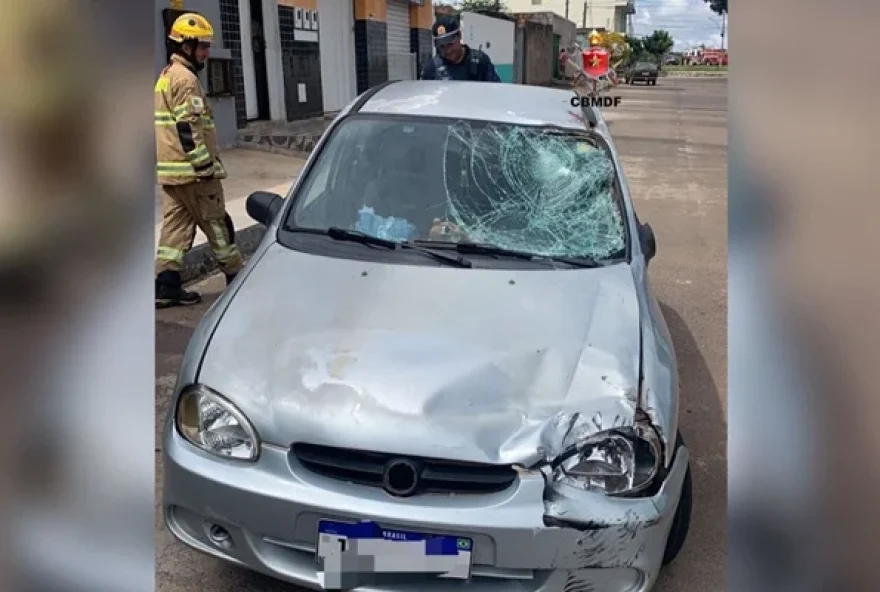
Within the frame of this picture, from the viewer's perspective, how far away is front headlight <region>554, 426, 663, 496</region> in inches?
86.0

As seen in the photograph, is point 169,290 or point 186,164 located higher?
point 186,164

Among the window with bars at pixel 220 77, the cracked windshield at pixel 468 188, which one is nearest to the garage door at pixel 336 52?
the window with bars at pixel 220 77

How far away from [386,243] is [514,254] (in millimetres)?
490

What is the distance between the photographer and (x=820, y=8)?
4.53ft

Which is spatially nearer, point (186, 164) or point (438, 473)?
point (438, 473)

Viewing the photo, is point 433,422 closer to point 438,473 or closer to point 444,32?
point 438,473

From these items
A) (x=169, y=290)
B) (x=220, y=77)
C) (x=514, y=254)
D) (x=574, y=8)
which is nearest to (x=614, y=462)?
(x=514, y=254)

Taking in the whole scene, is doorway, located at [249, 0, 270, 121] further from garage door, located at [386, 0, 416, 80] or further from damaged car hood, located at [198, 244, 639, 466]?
damaged car hood, located at [198, 244, 639, 466]

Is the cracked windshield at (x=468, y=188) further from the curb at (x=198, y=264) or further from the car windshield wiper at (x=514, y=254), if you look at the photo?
the curb at (x=198, y=264)

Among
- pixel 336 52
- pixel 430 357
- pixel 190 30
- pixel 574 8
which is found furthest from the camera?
pixel 336 52

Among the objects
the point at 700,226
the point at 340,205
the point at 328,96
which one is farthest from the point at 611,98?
the point at 328,96

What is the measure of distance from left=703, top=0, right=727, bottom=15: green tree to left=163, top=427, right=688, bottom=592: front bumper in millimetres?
1228

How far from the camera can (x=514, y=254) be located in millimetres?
2990

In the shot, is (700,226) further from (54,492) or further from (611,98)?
(54,492)
